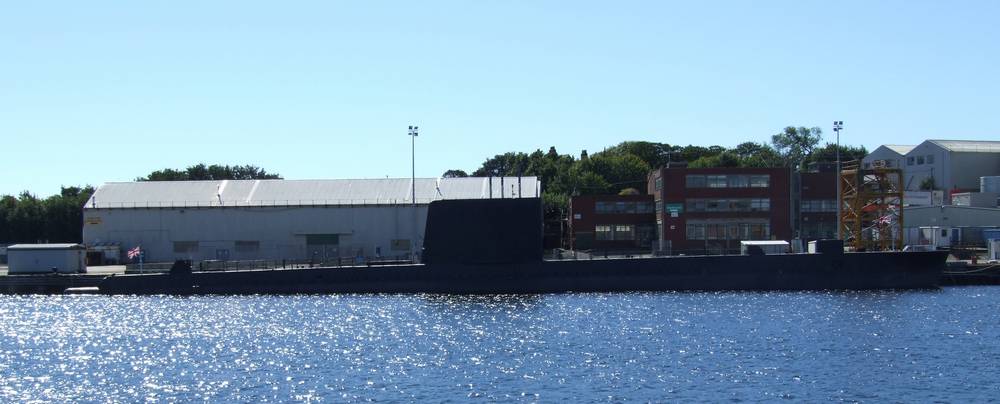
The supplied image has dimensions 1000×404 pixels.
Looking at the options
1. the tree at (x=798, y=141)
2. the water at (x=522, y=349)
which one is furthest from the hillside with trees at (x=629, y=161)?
the water at (x=522, y=349)

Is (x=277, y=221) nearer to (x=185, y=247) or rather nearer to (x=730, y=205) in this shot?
(x=185, y=247)

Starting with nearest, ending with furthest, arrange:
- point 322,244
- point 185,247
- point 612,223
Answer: point 612,223 < point 322,244 < point 185,247

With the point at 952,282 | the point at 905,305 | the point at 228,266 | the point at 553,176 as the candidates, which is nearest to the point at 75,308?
the point at 228,266

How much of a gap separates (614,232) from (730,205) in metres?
8.92

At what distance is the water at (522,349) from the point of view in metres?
28.2

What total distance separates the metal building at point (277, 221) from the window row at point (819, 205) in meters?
19.7

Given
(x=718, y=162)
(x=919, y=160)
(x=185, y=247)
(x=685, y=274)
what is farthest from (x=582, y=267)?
(x=718, y=162)

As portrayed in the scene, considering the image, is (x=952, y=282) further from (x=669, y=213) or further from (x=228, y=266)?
(x=228, y=266)

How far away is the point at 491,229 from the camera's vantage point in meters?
52.0

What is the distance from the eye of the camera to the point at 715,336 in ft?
119

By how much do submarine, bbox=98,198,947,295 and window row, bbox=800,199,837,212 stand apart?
22285 mm

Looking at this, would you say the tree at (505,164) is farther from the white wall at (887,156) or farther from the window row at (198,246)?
the window row at (198,246)

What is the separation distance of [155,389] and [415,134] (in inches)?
1527

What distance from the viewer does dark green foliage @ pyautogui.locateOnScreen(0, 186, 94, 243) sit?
10131cm
